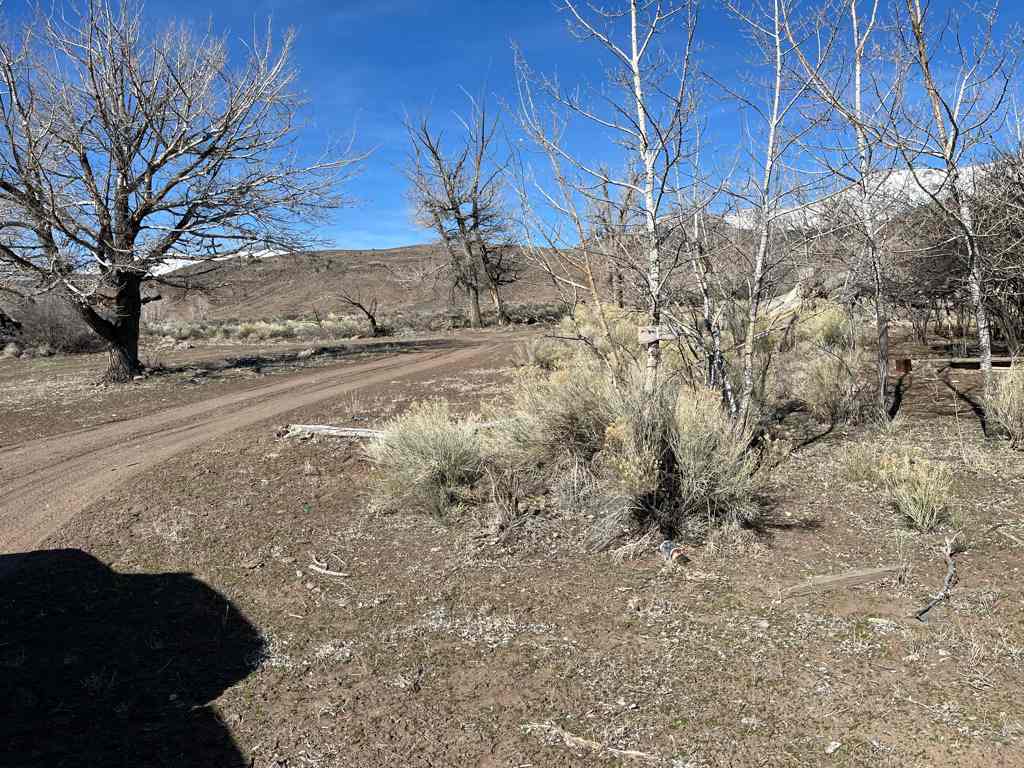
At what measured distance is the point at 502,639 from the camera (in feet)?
12.3

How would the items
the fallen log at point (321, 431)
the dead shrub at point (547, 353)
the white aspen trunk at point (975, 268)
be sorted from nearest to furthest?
the white aspen trunk at point (975, 268)
the fallen log at point (321, 431)
the dead shrub at point (547, 353)

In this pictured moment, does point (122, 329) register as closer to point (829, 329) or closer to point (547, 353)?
point (547, 353)

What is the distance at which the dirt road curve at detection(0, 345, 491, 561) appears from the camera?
6258 mm

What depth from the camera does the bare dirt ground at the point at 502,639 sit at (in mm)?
2893

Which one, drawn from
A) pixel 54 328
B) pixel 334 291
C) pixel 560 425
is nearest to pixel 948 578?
pixel 560 425

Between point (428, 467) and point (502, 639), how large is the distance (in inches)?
92.2

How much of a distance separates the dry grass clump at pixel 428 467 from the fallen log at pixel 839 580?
8.69 ft

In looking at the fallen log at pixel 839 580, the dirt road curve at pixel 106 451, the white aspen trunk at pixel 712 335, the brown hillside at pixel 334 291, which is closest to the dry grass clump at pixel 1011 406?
the white aspen trunk at pixel 712 335

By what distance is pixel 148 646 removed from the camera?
391 cm

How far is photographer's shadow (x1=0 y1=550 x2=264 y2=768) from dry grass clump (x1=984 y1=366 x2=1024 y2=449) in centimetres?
613

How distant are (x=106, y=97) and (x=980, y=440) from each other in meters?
14.3

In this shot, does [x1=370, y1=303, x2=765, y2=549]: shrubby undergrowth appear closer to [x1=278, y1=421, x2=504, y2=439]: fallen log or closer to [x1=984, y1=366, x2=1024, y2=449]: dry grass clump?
[x1=278, y1=421, x2=504, y2=439]: fallen log

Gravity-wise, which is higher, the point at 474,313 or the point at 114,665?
the point at 474,313

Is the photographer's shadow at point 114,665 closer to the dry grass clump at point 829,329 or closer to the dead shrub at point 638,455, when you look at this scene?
the dead shrub at point 638,455
